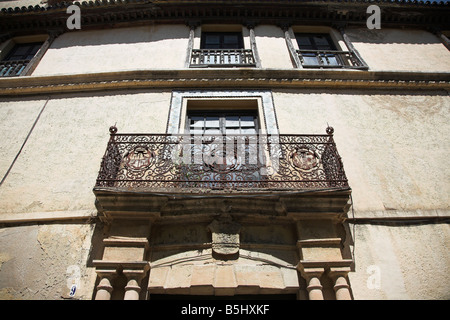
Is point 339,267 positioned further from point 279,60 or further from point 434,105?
point 279,60

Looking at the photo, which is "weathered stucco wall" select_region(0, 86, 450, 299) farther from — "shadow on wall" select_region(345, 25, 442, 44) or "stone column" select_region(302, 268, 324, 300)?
"shadow on wall" select_region(345, 25, 442, 44)

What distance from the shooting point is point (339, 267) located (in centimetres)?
380

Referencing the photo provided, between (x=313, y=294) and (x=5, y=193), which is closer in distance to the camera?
(x=313, y=294)

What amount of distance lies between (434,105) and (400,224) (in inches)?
120

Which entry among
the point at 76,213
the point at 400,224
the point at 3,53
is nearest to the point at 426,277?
the point at 400,224

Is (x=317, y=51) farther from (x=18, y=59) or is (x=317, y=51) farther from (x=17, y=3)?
(x=17, y=3)

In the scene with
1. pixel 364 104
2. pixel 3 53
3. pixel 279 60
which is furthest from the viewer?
pixel 3 53

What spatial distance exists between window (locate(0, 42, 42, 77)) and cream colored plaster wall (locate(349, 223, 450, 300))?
7774 millimetres

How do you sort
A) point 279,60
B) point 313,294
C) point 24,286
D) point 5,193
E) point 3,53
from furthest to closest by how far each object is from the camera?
point 3,53 → point 279,60 → point 5,193 → point 24,286 → point 313,294

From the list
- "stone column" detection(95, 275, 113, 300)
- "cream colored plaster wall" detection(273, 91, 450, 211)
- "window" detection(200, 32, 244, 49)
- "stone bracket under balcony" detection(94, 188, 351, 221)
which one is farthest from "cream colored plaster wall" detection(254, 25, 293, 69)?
"stone column" detection(95, 275, 113, 300)

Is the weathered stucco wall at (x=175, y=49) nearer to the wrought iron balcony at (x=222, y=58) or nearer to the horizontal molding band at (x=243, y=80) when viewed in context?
the wrought iron balcony at (x=222, y=58)

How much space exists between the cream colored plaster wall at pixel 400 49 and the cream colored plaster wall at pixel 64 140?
4.91m

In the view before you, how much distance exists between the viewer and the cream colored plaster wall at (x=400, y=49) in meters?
7.00

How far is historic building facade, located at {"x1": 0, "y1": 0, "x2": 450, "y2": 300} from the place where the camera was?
3.95 meters
